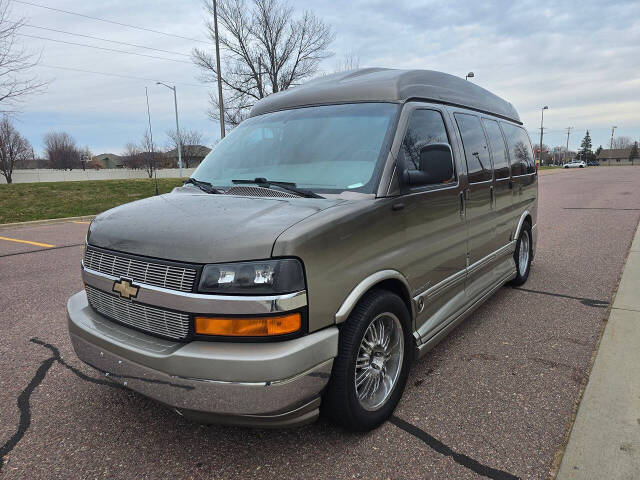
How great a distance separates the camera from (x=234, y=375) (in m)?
1.94

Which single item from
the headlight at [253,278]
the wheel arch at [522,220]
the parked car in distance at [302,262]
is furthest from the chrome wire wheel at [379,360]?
the wheel arch at [522,220]

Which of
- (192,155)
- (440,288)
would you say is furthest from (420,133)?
(192,155)

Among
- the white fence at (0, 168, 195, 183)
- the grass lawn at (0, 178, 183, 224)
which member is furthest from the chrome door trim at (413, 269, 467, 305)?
the white fence at (0, 168, 195, 183)

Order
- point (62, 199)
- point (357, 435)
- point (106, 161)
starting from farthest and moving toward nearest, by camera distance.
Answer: point (106, 161) → point (62, 199) → point (357, 435)

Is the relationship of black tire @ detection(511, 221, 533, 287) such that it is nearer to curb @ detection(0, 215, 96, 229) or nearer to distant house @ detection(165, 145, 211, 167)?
curb @ detection(0, 215, 96, 229)

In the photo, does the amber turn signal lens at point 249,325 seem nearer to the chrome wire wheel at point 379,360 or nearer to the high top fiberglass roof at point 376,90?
the chrome wire wheel at point 379,360

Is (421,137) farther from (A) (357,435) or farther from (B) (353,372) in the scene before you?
(A) (357,435)

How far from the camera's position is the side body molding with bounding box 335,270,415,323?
2227 millimetres

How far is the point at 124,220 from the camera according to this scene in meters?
2.48

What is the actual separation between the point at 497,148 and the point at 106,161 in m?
115

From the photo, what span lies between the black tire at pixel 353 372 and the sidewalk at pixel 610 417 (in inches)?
38.4

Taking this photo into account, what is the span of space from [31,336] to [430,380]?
11.5ft

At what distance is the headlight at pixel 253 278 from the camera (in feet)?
6.48

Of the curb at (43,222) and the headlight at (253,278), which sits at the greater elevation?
the headlight at (253,278)
